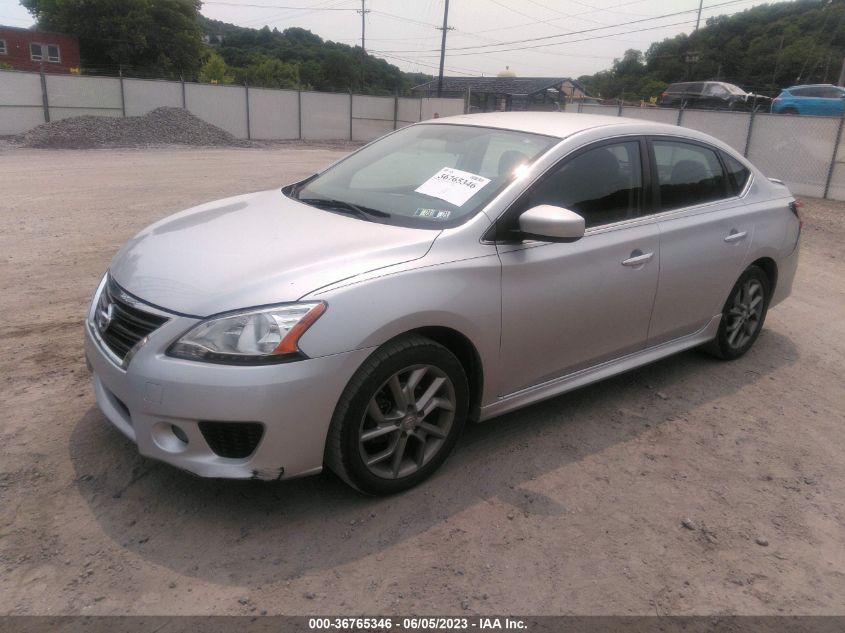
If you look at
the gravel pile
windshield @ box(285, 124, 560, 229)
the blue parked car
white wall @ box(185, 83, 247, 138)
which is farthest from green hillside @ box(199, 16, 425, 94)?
windshield @ box(285, 124, 560, 229)

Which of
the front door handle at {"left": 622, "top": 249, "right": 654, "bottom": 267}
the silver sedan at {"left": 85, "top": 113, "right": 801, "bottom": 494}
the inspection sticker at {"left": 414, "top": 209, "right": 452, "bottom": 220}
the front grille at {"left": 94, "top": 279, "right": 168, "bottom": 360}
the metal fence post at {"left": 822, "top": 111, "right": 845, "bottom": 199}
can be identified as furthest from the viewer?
the metal fence post at {"left": 822, "top": 111, "right": 845, "bottom": 199}

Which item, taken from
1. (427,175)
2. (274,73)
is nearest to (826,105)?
(427,175)

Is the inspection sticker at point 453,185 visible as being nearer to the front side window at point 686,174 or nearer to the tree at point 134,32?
the front side window at point 686,174

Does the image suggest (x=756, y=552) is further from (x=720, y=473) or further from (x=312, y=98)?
(x=312, y=98)

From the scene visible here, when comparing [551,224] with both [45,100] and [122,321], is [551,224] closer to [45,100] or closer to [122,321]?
[122,321]

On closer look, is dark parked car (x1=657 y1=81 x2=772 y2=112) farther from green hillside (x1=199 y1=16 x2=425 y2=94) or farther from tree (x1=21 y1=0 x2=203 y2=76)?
green hillside (x1=199 y1=16 x2=425 y2=94)

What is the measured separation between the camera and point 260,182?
1427 cm

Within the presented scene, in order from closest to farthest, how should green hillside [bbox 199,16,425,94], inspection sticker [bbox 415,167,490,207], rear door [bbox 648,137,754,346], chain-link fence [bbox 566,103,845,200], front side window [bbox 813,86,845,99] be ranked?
inspection sticker [bbox 415,167,490,207], rear door [bbox 648,137,754,346], chain-link fence [bbox 566,103,845,200], front side window [bbox 813,86,845,99], green hillside [bbox 199,16,425,94]

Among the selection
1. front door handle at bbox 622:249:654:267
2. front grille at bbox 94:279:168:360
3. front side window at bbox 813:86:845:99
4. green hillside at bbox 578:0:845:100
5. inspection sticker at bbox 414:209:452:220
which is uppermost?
green hillside at bbox 578:0:845:100

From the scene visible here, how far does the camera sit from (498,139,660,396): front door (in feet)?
11.0

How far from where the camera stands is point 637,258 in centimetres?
384

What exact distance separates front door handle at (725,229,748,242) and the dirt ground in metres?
0.97

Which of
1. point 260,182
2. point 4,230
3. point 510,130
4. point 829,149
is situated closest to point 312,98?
point 260,182

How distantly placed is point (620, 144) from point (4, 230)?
7.26 meters
